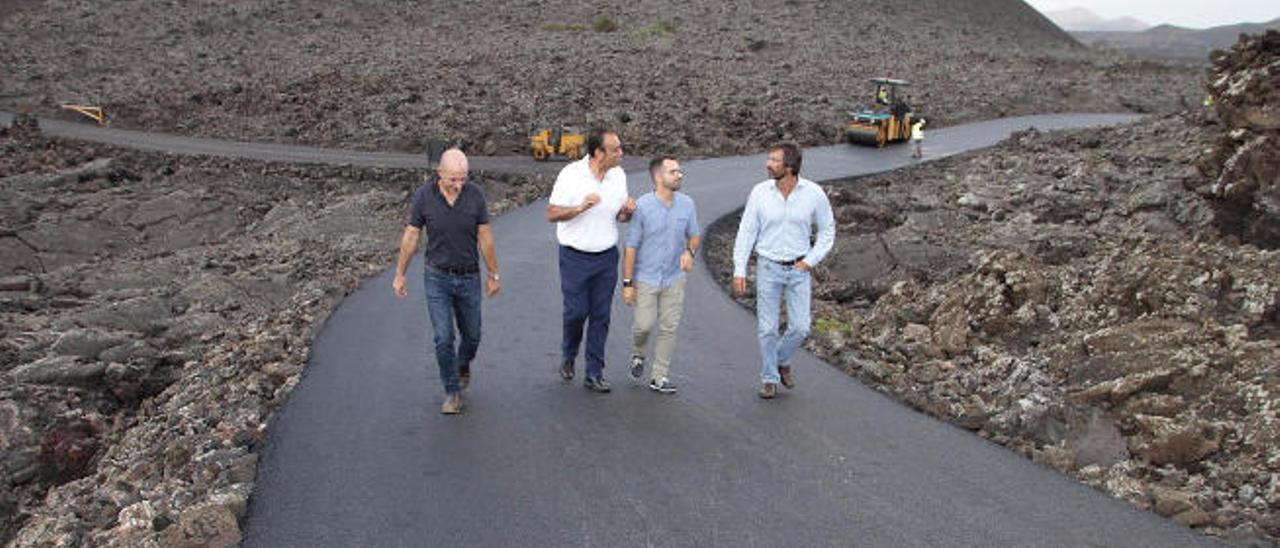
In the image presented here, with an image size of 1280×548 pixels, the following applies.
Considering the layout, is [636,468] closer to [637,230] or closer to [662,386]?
[662,386]

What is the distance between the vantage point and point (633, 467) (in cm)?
641

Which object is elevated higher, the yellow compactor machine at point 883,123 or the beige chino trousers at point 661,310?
the yellow compactor machine at point 883,123

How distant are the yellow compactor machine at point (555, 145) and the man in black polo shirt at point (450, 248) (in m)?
17.2

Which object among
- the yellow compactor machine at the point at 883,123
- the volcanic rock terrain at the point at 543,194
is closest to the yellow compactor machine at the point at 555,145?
the volcanic rock terrain at the point at 543,194

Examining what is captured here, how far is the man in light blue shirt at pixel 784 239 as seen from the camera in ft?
23.8

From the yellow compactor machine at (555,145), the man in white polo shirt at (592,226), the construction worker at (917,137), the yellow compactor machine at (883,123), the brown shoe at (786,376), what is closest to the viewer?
the man in white polo shirt at (592,226)

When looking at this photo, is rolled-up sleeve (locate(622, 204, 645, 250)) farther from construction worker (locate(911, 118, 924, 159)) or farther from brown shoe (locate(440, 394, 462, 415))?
construction worker (locate(911, 118, 924, 159))

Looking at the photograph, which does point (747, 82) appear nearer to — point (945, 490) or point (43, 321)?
point (43, 321)

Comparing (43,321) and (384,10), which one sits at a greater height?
(384,10)

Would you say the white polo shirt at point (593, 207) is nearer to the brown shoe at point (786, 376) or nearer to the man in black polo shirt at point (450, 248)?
the man in black polo shirt at point (450, 248)

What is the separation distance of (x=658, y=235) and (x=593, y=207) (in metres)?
0.52

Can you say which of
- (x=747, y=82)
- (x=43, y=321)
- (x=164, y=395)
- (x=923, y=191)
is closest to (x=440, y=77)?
(x=747, y=82)

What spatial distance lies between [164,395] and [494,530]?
4967 mm

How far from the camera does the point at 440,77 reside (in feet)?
119
